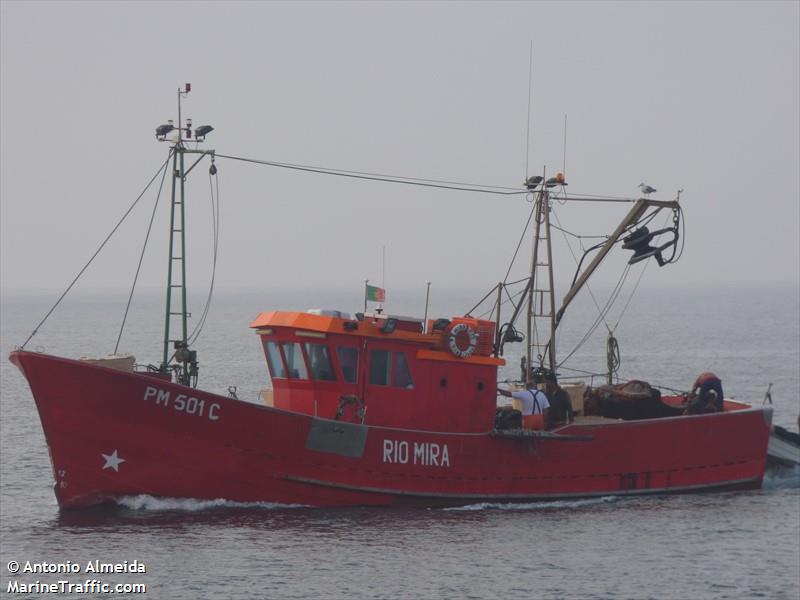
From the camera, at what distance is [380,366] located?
90.7ft

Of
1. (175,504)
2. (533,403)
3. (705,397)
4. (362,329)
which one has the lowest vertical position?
(175,504)

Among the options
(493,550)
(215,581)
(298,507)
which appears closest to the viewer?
(215,581)

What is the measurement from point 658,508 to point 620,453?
1.48m

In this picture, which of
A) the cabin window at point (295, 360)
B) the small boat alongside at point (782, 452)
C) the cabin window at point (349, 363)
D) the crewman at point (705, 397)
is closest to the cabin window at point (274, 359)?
the cabin window at point (295, 360)

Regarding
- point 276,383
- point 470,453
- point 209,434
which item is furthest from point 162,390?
point 470,453

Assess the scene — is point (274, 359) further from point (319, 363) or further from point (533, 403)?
point (533, 403)

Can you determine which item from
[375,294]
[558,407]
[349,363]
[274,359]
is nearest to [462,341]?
[375,294]

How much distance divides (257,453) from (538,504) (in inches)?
260

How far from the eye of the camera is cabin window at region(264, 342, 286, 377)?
27984 mm

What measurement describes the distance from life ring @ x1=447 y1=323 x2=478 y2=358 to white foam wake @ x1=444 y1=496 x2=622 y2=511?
3.26 m

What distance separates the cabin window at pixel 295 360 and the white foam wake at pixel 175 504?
2.87 metres

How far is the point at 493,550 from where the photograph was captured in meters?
24.9

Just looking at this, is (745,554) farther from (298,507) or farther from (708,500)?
(298,507)

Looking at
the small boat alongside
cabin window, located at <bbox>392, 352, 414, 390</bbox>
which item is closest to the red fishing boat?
cabin window, located at <bbox>392, 352, 414, 390</bbox>
